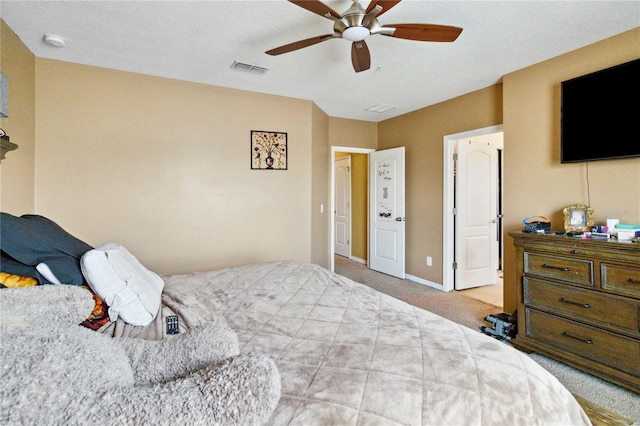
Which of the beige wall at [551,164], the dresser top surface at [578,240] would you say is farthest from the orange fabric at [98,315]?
the beige wall at [551,164]

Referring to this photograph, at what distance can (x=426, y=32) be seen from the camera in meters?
1.95

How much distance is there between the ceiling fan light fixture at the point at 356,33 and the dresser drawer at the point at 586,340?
2.50 m

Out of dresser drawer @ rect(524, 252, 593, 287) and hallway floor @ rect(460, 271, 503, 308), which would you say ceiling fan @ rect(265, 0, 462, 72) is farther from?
hallway floor @ rect(460, 271, 503, 308)

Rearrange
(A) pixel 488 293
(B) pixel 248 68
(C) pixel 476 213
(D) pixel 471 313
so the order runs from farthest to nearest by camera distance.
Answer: (C) pixel 476 213 → (A) pixel 488 293 → (D) pixel 471 313 → (B) pixel 248 68

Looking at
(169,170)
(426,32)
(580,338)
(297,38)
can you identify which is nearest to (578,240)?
(580,338)

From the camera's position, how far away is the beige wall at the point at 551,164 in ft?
7.90

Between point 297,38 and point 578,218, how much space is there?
8.94 ft

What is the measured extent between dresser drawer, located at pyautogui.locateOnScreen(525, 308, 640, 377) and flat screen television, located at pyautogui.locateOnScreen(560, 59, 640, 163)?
4.41 ft

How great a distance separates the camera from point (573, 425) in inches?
39.4

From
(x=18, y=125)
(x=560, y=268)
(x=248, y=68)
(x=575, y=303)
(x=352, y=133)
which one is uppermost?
(x=248, y=68)

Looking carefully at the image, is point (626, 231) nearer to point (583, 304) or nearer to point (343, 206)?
point (583, 304)

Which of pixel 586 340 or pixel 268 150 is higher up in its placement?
pixel 268 150

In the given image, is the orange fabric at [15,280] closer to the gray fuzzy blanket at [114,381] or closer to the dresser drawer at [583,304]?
the gray fuzzy blanket at [114,381]

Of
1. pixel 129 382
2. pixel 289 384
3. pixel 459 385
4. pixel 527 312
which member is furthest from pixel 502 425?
pixel 527 312
